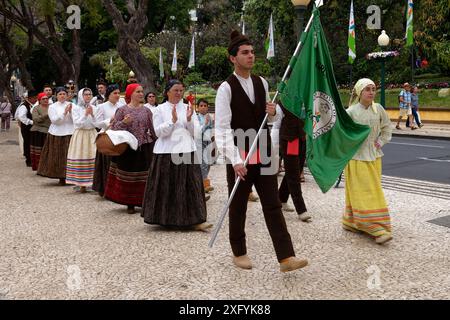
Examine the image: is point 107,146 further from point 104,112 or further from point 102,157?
point 104,112

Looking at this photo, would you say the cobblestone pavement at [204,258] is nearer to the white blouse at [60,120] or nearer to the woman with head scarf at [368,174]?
the woman with head scarf at [368,174]

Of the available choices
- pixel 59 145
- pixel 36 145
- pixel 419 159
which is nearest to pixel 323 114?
pixel 59 145

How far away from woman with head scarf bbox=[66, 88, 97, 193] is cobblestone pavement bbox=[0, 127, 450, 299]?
1.57m

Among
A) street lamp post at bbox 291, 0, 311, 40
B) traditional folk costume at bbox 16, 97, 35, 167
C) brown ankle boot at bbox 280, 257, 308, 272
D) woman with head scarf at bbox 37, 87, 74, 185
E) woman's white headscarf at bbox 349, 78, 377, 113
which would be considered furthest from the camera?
traditional folk costume at bbox 16, 97, 35, 167

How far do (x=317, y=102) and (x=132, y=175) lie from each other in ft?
10.2

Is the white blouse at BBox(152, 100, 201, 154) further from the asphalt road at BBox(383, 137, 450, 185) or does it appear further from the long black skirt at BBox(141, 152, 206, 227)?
Result: the asphalt road at BBox(383, 137, 450, 185)

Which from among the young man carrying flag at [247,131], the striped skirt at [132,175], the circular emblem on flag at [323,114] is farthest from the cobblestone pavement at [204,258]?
the circular emblem on flag at [323,114]

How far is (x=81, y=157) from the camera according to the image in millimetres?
9438

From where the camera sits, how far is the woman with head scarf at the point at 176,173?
6.31 m

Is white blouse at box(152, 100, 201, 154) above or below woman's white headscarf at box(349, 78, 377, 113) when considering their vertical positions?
below

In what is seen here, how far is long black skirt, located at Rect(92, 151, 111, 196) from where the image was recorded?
27.9 feet

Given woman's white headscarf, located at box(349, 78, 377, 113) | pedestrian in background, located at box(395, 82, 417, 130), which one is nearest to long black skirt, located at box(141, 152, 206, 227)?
woman's white headscarf, located at box(349, 78, 377, 113)
